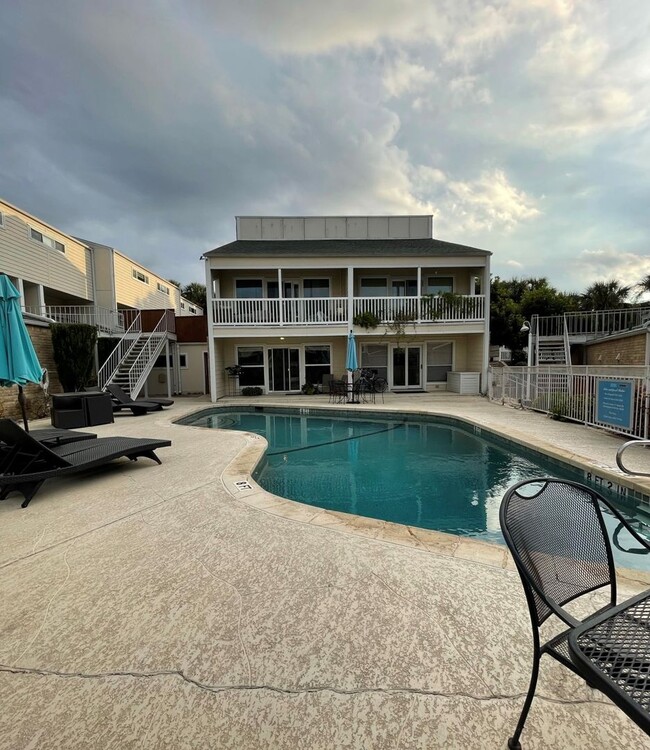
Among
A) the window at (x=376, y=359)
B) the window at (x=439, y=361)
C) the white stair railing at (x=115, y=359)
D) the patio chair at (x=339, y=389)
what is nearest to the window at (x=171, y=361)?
the white stair railing at (x=115, y=359)

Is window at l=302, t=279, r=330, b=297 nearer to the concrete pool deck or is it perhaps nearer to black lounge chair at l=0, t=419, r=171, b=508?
black lounge chair at l=0, t=419, r=171, b=508

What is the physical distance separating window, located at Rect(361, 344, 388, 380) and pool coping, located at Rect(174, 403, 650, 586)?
9335 millimetres

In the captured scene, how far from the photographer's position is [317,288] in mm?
15906

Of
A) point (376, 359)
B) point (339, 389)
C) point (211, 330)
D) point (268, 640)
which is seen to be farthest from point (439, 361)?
point (268, 640)

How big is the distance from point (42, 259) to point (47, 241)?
3.49 feet

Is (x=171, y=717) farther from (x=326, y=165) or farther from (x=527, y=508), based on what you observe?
(x=326, y=165)

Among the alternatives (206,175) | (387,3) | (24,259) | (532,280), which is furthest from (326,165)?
(532,280)

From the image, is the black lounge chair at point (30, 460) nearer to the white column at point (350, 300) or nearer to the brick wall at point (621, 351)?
the white column at point (350, 300)

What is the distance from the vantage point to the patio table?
943 mm

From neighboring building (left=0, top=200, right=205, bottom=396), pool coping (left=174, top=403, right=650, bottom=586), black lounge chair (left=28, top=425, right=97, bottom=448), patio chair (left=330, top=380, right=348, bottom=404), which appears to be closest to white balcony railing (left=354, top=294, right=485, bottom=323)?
patio chair (left=330, top=380, right=348, bottom=404)

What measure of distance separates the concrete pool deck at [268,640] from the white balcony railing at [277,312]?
1089 centimetres

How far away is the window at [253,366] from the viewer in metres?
16.1

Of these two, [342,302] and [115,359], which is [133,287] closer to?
[115,359]

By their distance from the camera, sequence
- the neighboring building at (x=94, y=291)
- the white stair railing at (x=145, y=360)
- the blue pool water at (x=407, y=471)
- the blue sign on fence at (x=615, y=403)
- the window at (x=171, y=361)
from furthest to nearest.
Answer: the window at (x=171, y=361) < the neighboring building at (x=94, y=291) < the white stair railing at (x=145, y=360) < the blue sign on fence at (x=615, y=403) < the blue pool water at (x=407, y=471)
